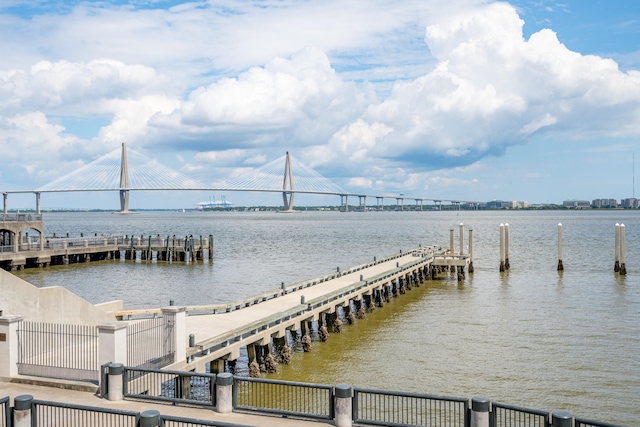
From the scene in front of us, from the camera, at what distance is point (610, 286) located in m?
45.1

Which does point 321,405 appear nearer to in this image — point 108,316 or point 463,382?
point 463,382

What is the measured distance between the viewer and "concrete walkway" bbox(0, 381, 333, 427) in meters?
12.3

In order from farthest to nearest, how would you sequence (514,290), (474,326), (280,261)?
(280,261)
(514,290)
(474,326)

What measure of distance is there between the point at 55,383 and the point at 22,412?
313cm

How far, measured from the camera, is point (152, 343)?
16.1 m

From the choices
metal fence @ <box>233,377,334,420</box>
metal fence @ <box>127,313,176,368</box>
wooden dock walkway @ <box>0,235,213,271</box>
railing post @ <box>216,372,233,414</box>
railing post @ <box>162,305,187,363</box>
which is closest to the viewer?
railing post @ <box>216,372,233,414</box>

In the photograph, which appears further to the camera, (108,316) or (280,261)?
(280,261)

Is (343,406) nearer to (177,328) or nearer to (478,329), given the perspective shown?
(177,328)

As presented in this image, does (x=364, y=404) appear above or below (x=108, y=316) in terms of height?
below

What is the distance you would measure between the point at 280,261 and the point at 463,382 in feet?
151

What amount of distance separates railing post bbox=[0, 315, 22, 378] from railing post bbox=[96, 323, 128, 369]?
2238 mm

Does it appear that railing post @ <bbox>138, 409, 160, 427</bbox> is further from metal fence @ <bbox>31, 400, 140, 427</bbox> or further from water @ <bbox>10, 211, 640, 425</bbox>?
water @ <bbox>10, 211, 640, 425</bbox>

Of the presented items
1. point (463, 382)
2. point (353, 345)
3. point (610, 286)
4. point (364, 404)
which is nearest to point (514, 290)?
point (610, 286)

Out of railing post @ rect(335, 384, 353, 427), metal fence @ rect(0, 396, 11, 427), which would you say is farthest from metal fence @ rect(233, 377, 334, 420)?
metal fence @ rect(0, 396, 11, 427)
